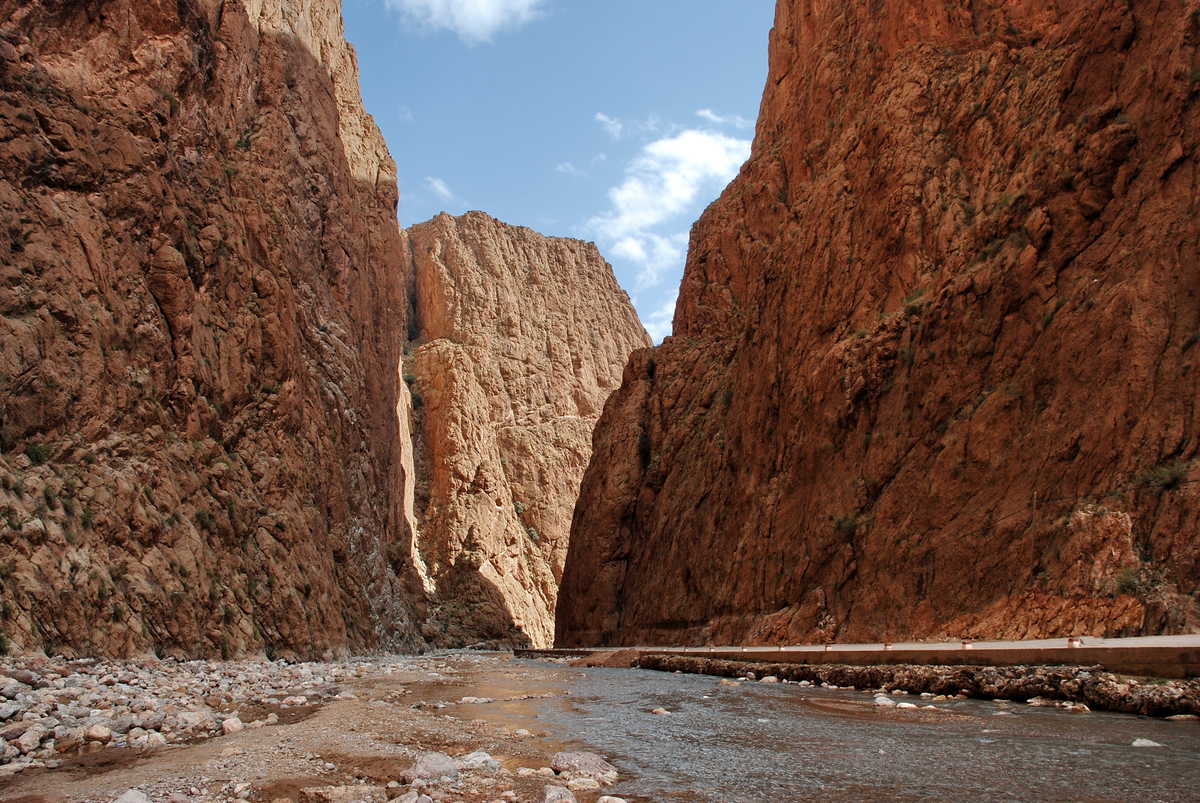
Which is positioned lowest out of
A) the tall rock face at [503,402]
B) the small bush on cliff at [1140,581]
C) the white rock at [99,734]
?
the white rock at [99,734]

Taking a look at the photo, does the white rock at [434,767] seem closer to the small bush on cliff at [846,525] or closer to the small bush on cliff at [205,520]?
the small bush on cliff at [205,520]

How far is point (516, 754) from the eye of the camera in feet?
25.0

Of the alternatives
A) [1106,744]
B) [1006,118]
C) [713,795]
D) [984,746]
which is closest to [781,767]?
[713,795]

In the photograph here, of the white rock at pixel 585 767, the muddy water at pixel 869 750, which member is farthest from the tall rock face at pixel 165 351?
the white rock at pixel 585 767

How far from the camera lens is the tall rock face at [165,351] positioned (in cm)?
1398

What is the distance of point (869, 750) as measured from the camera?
743 centimetres

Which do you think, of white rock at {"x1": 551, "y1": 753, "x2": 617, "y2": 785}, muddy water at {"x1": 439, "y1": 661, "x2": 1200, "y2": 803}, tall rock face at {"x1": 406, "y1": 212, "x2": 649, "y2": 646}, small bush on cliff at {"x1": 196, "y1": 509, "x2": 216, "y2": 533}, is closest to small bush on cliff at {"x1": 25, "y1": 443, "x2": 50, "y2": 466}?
small bush on cliff at {"x1": 196, "y1": 509, "x2": 216, "y2": 533}

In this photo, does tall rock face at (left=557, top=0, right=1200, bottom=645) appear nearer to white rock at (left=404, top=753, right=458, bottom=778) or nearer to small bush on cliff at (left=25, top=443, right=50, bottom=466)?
white rock at (left=404, top=753, right=458, bottom=778)

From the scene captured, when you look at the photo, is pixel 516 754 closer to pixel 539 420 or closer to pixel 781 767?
pixel 781 767

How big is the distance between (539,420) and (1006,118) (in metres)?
59.5

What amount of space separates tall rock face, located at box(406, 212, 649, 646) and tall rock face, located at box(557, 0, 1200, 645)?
79.6 feet

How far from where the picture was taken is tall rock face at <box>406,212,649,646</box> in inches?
2329

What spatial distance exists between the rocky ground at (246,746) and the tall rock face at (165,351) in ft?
9.80

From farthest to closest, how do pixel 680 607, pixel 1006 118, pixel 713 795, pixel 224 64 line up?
pixel 680 607
pixel 224 64
pixel 1006 118
pixel 713 795
